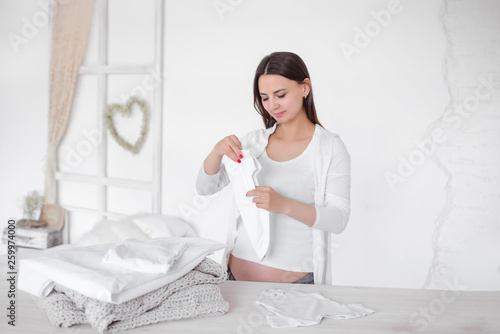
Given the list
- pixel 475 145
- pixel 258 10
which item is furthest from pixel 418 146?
pixel 258 10

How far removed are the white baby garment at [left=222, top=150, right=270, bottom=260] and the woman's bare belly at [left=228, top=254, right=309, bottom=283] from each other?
0.11m

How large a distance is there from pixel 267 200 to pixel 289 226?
14.5 inches

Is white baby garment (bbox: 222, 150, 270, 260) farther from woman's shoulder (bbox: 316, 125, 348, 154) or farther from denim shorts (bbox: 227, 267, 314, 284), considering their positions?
woman's shoulder (bbox: 316, 125, 348, 154)

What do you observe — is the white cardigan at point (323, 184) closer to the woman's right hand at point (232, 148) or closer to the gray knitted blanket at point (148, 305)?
the woman's right hand at point (232, 148)

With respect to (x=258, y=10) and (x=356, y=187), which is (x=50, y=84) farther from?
(x=356, y=187)

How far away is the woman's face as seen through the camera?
167cm

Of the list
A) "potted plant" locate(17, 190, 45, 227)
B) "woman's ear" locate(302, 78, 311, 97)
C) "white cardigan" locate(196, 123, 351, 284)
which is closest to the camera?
"white cardigan" locate(196, 123, 351, 284)

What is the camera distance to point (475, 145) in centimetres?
285

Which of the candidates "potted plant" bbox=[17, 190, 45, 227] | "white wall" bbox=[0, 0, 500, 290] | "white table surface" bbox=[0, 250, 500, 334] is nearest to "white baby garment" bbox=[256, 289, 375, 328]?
"white table surface" bbox=[0, 250, 500, 334]

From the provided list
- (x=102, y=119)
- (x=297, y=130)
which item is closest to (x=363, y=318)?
(x=297, y=130)

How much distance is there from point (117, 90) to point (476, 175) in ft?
9.21

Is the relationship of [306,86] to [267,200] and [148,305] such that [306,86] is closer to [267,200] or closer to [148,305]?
[267,200]

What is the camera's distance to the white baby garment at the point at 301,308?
102 centimetres

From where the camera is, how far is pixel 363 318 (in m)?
1.06
